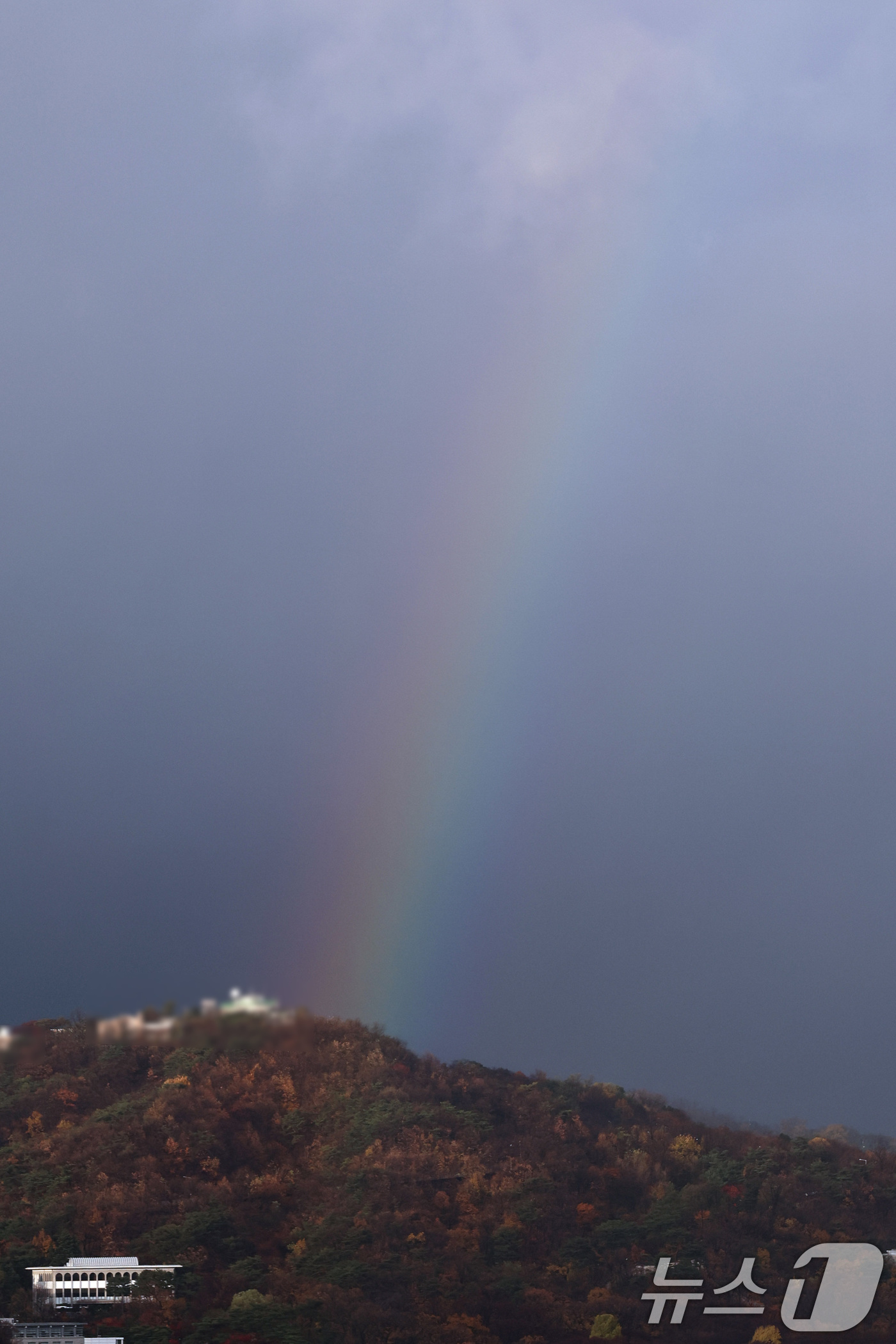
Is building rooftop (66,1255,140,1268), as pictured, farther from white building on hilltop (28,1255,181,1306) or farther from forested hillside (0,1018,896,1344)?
forested hillside (0,1018,896,1344)

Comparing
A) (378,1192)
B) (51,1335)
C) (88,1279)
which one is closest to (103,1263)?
(88,1279)

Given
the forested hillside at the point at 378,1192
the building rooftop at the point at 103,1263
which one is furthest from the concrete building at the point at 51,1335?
the building rooftop at the point at 103,1263

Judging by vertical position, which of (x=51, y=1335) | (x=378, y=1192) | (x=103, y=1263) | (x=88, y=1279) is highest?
(x=378, y=1192)

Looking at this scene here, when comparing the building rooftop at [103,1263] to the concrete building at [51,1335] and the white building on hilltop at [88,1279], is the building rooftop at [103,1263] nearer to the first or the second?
the white building on hilltop at [88,1279]

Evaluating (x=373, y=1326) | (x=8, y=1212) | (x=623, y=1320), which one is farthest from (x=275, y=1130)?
(x=623, y=1320)

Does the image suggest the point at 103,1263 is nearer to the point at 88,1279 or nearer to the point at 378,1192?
the point at 88,1279

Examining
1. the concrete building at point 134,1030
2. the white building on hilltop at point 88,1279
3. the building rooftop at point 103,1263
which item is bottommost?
the white building on hilltop at point 88,1279

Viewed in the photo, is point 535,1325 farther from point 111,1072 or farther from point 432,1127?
point 111,1072
